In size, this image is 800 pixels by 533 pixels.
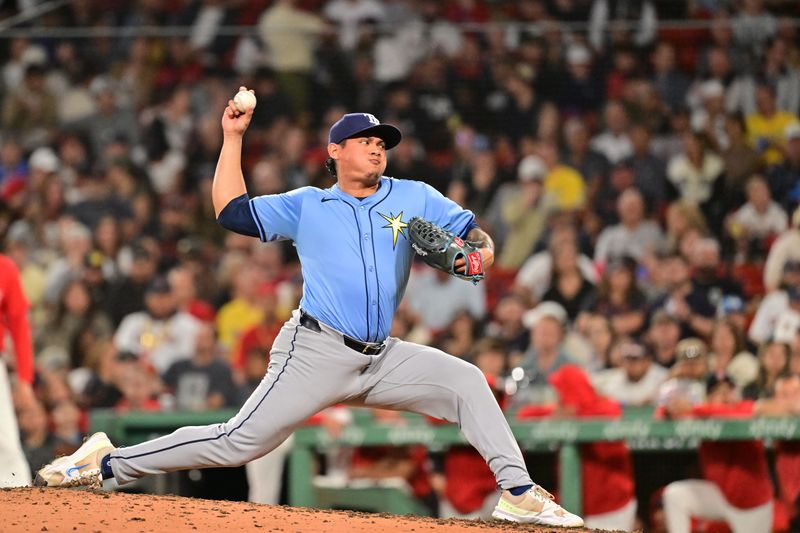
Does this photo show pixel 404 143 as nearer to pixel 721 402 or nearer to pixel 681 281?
pixel 681 281

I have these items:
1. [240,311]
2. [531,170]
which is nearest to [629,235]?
[531,170]

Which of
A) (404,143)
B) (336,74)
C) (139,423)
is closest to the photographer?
(139,423)

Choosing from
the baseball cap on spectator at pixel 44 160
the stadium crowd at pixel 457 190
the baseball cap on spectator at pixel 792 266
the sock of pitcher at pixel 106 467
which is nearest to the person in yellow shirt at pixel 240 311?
the stadium crowd at pixel 457 190

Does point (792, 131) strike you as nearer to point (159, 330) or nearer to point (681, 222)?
point (681, 222)

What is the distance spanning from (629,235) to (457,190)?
4.61 ft

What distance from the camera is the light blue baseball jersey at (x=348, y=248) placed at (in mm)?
4656

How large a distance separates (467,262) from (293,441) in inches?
109

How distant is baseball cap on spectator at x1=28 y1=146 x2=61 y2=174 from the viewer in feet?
36.9

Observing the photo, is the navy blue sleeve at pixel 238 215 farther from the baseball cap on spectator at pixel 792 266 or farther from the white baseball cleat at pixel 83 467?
the baseball cap on spectator at pixel 792 266

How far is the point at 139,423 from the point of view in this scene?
745 cm

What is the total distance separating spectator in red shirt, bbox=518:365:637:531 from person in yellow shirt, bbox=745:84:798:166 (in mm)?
3787

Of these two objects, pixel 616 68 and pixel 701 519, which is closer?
pixel 701 519

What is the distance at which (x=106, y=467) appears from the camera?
4.84 meters

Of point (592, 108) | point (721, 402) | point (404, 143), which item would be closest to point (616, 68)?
point (592, 108)
